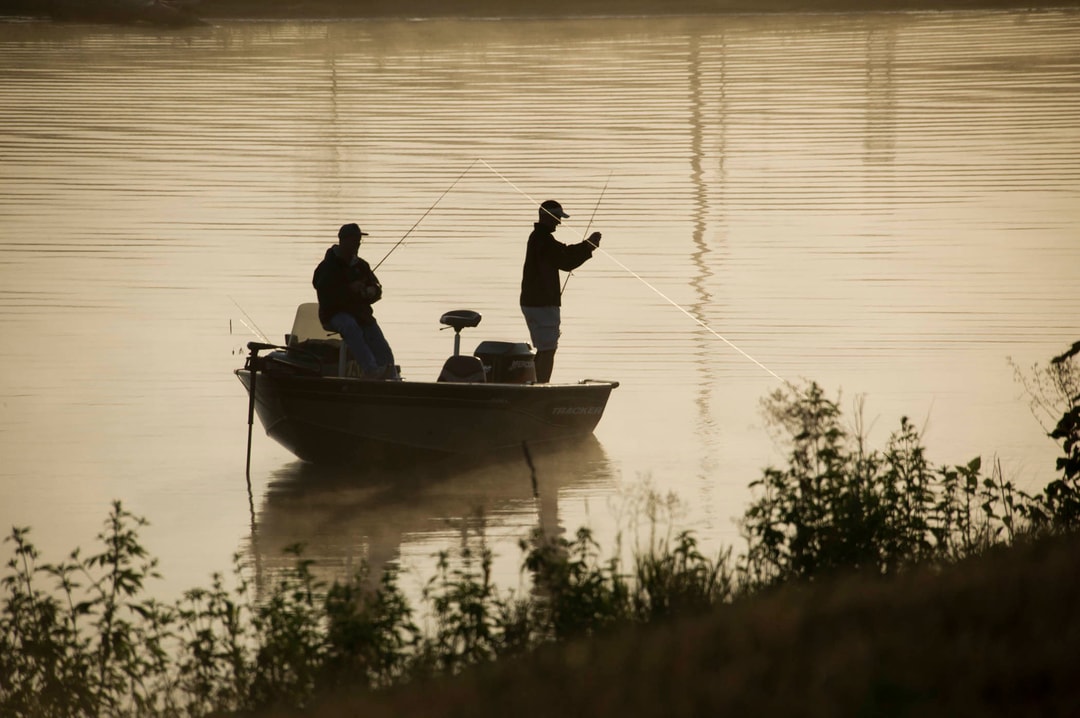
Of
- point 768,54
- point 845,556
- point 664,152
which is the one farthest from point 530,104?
point 845,556

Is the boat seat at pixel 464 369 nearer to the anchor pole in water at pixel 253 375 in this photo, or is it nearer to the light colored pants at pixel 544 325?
the light colored pants at pixel 544 325

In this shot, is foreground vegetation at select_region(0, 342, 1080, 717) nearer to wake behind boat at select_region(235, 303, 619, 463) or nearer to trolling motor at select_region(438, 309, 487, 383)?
wake behind boat at select_region(235, 303, 619, 463)

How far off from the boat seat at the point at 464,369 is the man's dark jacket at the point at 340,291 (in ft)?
2.50

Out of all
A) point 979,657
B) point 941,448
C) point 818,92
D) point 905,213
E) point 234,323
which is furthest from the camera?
point 818,92

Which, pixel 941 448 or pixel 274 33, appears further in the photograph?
pixel 274 33

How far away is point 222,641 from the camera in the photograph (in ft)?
28.5

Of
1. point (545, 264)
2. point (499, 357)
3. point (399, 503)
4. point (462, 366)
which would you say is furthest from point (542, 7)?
point (399, 503)

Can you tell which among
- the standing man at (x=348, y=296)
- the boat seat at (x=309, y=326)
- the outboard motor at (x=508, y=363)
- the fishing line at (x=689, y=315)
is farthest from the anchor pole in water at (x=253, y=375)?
the fishing line at (x=689, y=315)

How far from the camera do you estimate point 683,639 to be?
7.82 meters

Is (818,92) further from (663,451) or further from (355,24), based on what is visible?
(663,451)

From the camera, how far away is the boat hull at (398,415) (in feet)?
44.8

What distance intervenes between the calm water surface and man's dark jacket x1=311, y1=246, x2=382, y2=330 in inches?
48.8

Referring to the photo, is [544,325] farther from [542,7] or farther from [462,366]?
[542,7]

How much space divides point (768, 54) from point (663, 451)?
40679 mm
